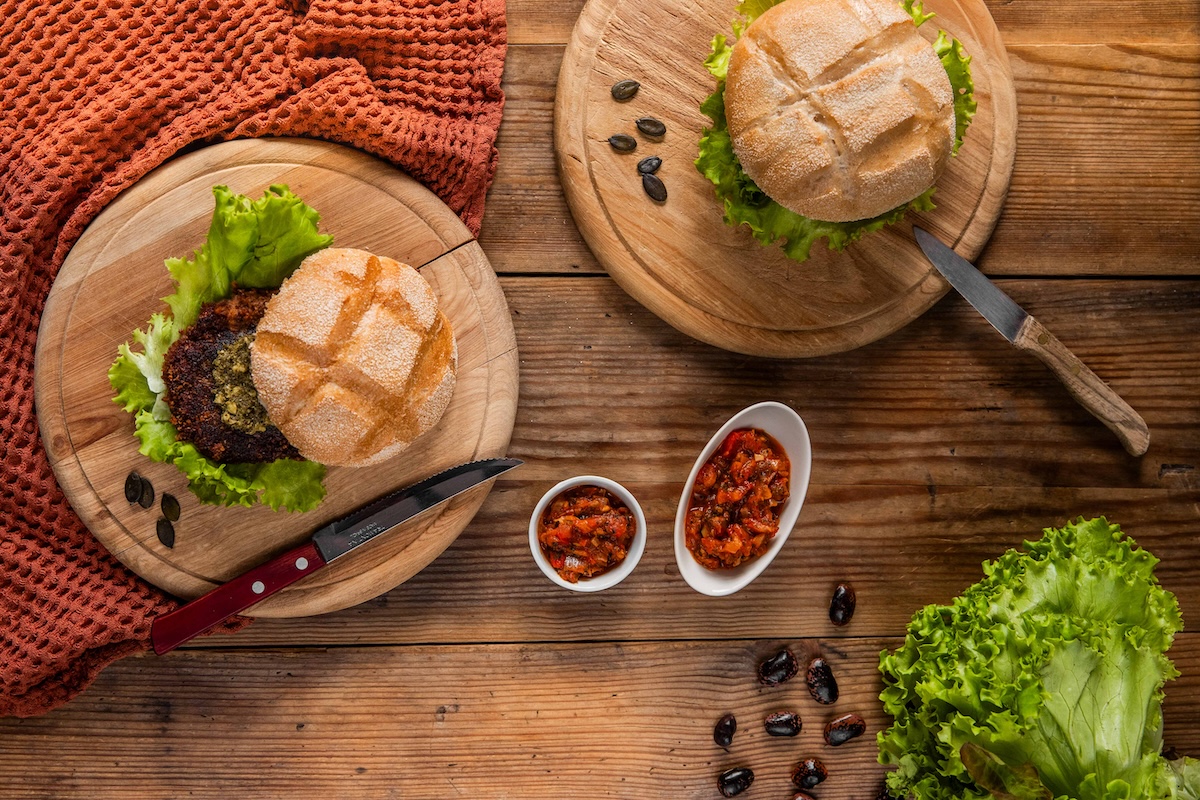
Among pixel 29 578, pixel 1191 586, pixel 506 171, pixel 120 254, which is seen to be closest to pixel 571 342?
pixel 506 171

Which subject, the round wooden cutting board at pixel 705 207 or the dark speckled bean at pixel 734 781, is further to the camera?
the dark speckled bean at pixel 734 781

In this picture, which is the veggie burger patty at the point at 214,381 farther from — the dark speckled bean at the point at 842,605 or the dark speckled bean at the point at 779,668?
the dark speckled bean at the point at 842,605

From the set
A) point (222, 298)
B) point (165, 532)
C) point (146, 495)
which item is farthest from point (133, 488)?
point (222, 298)

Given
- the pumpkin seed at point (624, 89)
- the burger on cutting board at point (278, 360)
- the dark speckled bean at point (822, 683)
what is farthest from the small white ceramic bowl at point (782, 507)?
the pumpkin seed at point (624, 89)

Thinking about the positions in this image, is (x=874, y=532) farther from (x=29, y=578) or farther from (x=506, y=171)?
(x=29, y=578)

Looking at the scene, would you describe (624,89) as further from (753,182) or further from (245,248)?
(245,248)

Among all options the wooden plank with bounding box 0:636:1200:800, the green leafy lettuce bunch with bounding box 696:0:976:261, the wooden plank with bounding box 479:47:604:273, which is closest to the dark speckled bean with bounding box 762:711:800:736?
the wooden plank with bounding box 0:636:1200:800

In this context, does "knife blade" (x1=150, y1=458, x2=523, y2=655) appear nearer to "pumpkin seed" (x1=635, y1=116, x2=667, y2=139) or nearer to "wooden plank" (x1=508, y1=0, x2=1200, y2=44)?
"pumpkin seed" (x1=635, y1=116, x2=667, y2=139)
